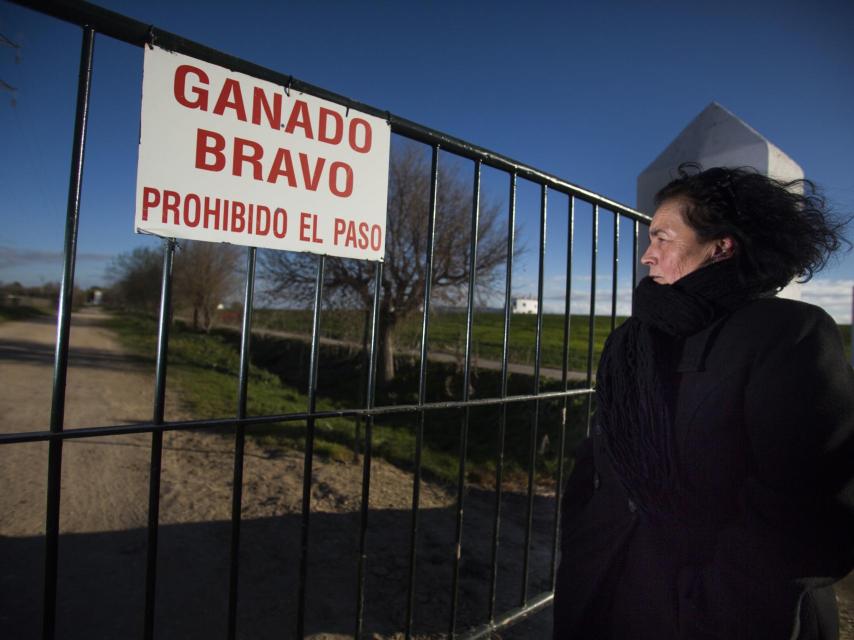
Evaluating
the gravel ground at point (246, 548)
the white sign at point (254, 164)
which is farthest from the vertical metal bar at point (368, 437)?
the gravel ground at point (246, 548)

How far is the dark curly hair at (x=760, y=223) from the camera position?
4.72ft

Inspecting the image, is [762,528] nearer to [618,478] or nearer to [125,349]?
[618,478]

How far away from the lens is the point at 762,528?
125cm

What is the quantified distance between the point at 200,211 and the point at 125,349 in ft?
108

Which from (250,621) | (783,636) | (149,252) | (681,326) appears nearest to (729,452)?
(681,326)

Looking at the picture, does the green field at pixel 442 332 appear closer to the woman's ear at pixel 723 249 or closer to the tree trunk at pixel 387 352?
the tree trunk at pixel 387 352

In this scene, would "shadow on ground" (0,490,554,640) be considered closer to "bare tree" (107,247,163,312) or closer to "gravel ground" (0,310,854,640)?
"gravel ground" (0,310,854,640)

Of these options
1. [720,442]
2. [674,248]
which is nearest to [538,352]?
[674,248]

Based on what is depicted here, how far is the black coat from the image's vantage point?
1.21m

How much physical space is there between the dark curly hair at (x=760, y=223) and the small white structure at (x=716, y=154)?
6.76ft

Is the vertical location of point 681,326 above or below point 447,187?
below

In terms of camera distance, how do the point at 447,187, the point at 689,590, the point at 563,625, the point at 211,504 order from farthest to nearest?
1. the point at 447,187
2. the point at 211,504
3. the point at 563,625
4. the point at 689,590

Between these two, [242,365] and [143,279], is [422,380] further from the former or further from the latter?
[143,279]

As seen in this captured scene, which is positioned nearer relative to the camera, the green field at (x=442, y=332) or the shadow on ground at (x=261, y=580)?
the shadow on ground at (x=261, y=580)
